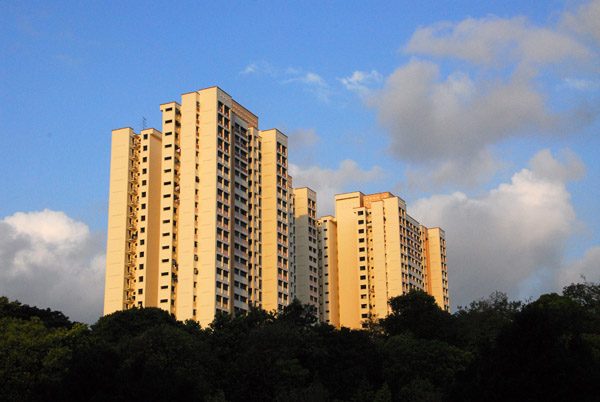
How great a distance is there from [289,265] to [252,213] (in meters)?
11.3

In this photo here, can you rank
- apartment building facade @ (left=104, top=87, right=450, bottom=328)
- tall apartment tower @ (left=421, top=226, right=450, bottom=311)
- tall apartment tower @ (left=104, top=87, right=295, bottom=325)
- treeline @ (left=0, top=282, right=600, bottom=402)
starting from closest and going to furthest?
treeline @ (left=0, top=282, right=600, bottom=402) → tall apartment tower @ (left=104, top=87, right=295, bottom=325) → apartment building facade @ (left=104, top=87, right=450, bottom=328) → tall apartment tower @ (left=421, top=226, right=450, bottom=311)

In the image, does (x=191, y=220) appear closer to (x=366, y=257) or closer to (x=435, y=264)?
(x=366, y=257)

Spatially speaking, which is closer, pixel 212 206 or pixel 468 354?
pixel 468 354

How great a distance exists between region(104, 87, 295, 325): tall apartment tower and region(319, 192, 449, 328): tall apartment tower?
115ft

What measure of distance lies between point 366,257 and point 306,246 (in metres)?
15.5

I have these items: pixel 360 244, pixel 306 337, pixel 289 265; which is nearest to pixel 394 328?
pixel 289 265

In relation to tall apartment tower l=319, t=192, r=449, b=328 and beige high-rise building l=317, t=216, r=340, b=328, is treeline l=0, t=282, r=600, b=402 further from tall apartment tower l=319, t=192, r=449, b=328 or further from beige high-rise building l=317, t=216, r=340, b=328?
beige high-rise building l=317, t=216, r=340, b=328

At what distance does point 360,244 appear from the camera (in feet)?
488

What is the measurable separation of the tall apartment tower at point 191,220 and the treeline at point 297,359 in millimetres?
13334

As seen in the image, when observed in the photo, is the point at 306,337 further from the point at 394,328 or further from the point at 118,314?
the point at 394,328

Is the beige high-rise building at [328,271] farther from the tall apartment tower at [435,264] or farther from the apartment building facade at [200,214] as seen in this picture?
the apartment building facade at [200,214]

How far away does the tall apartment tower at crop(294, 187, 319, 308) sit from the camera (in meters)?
134

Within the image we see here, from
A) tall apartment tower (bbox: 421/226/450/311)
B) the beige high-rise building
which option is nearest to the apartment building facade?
the beige high-rise building

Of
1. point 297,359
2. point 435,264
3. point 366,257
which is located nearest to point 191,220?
point 297,359
